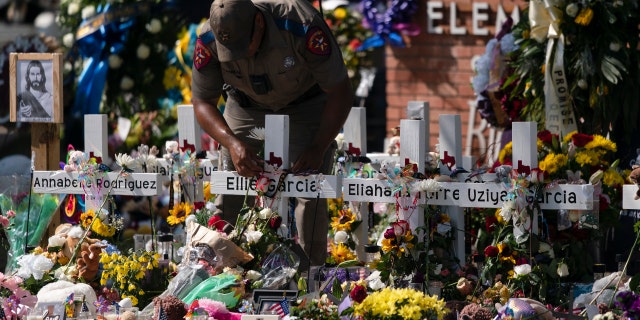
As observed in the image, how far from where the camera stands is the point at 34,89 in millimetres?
6832

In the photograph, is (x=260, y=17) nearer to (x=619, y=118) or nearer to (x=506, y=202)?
(x=506, y=202)

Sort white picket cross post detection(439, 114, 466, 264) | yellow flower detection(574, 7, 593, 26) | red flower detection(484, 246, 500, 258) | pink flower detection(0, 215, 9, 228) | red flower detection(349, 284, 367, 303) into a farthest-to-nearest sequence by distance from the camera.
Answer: yellow flower detection(574, 7, 593, 26), white picket cross post detection(439, 114, 466, 264), pink flower detection(0, 215, 9, 228), red flower detection(484, 246, 500, 258), red flower detection(349, 284, 367, 303)

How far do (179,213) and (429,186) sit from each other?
148 centimetres

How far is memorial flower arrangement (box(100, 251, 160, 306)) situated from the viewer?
229 inches

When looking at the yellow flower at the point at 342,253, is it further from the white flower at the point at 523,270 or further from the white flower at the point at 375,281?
the white flower at the point at 523,270

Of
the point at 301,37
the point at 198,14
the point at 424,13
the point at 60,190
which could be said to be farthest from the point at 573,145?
the point at 198,14

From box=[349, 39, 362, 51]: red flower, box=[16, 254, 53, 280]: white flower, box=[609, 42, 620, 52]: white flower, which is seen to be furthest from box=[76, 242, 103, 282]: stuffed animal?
box=[349, 39, 362, 51]: red flower

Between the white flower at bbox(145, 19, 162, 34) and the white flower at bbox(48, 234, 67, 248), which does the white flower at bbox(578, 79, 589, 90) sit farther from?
the white flower at bbox(145, 19, 162, 34)

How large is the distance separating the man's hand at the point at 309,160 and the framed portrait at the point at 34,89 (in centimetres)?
153

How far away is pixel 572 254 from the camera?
580 cm

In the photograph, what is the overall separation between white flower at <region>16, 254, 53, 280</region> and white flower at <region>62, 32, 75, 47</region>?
4.02m

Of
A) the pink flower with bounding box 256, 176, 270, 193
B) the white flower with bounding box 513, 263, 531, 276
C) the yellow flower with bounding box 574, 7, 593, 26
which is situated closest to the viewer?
the white flower with bounding box 513, 263, 531, 276

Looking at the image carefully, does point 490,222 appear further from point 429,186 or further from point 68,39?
point 68,39

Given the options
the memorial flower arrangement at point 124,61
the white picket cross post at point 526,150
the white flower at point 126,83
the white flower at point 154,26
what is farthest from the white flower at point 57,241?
the white flower at point 154,26
